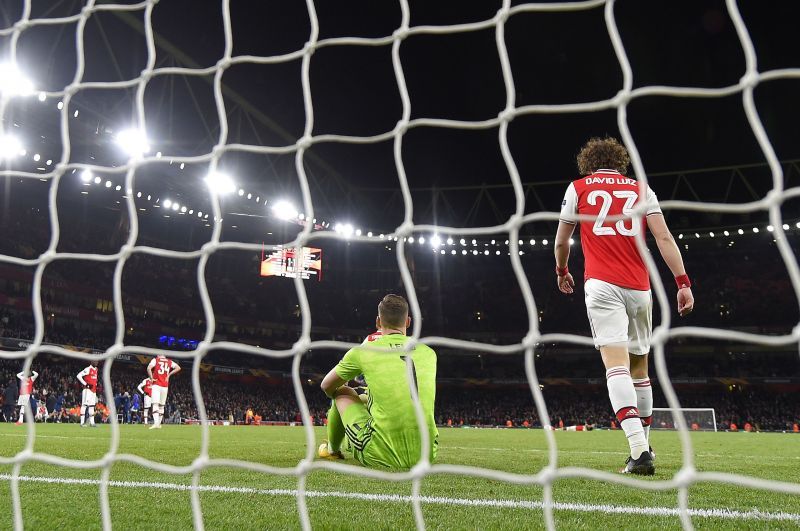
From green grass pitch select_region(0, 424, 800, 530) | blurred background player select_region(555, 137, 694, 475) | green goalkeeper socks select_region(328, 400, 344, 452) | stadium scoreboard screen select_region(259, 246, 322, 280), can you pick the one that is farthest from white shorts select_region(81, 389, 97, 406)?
stadium scoreboard screen select_region(259, 246, 322, 280)

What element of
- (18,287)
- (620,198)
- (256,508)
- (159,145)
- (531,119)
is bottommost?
(256,508)

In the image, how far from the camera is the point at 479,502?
8.66 feet

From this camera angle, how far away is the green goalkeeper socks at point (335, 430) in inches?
161

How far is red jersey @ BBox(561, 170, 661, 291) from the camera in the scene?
326 centimetres

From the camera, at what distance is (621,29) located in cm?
1341

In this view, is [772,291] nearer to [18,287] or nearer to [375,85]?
[375,85]

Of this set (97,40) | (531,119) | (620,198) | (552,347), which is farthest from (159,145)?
(552,347)

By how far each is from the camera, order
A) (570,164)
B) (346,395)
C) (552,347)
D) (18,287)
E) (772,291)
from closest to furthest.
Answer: (346,395) < (570,164) < (18,287) < (772,291) < (552,347)

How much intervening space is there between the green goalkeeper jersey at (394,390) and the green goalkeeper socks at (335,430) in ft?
2.32

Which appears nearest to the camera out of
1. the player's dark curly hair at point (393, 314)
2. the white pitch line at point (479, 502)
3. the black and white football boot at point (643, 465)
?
the white pitch line at point (479, 502)

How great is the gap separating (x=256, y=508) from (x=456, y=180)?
22013 millimetres

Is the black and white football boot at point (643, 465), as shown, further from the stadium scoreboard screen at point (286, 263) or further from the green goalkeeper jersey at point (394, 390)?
the stadium scoreboard screen at point (286, 263)

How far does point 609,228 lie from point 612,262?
0.19m

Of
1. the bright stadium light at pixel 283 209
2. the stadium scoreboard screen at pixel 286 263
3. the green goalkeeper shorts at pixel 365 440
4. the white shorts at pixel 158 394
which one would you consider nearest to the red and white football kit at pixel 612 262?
the green goalkeeper shorts at pixel 365 440
